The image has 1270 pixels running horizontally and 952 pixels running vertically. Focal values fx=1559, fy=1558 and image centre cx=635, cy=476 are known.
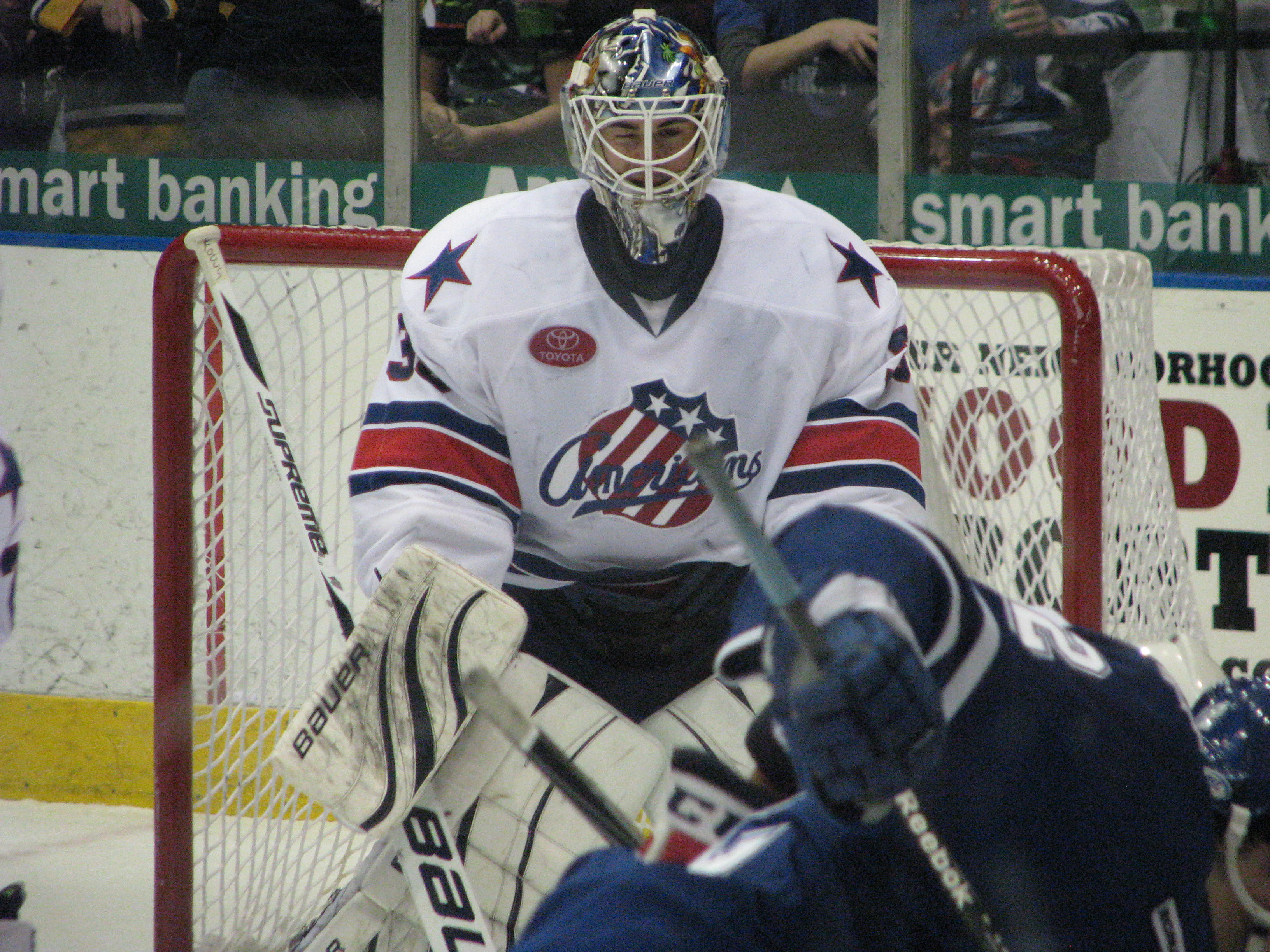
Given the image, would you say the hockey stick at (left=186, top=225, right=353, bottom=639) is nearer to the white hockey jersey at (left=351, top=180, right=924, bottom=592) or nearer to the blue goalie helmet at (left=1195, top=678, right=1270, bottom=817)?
the white hockey jersey at (left=351, top=180, right=924, bottom=592)

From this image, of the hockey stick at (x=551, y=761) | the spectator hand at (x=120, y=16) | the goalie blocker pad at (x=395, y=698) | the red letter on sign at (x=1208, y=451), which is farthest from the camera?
the spectator hand at (x=120, y=16)

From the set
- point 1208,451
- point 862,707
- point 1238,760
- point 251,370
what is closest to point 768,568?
point 862,707

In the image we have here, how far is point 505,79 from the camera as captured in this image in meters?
3.06

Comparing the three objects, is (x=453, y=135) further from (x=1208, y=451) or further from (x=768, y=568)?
(x=768, y=568)

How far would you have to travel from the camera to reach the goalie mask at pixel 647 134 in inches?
65.2

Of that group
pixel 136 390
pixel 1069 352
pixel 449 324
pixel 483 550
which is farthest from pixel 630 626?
pixel 136 390

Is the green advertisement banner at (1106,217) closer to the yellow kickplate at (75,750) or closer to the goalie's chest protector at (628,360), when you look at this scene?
the goalie's chest protector at (628,360)

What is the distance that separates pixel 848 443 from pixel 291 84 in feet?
6.14

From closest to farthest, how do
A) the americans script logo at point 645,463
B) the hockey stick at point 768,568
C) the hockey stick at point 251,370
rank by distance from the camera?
the hockey stick at point 768,568
the americans script logo at point 645,463
the hockey stick at point 251,370

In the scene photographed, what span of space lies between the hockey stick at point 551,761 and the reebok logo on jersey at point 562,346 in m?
0.59

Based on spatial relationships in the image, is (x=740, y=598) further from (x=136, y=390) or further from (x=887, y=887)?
(x=136, y=390)

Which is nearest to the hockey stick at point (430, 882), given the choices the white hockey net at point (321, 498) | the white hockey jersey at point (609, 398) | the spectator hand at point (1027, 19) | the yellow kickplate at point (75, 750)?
the white hockey jersey at point (609, 398)

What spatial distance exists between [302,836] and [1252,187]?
6.36 feet

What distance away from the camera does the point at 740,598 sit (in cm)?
91
